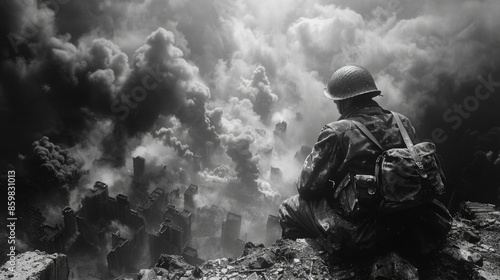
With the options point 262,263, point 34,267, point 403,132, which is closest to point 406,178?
point 403,132

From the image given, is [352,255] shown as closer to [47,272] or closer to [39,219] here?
[47,272]

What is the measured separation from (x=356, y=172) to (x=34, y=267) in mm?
6848

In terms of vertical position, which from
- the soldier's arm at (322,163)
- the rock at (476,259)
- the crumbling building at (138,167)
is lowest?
the rock at (476,259)

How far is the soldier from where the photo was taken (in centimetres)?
452

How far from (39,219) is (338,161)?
188 feet

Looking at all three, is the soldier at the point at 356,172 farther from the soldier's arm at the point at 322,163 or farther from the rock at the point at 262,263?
the rock at the point at 262,263

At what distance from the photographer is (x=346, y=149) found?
4.80 meters

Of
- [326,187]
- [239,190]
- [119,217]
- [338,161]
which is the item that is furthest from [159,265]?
[239,190]

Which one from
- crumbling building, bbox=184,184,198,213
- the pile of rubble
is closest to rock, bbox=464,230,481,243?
the pile of rubble

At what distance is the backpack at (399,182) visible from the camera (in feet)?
13.0

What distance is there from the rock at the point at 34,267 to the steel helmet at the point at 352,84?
7.06 m

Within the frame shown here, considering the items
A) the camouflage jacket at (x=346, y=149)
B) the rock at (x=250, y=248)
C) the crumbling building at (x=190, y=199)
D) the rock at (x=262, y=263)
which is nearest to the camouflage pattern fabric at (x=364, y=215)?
the camouflage jacket at (x=346, y=149)

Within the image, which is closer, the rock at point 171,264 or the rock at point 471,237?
the rock at point 471,237

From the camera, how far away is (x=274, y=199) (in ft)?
254
